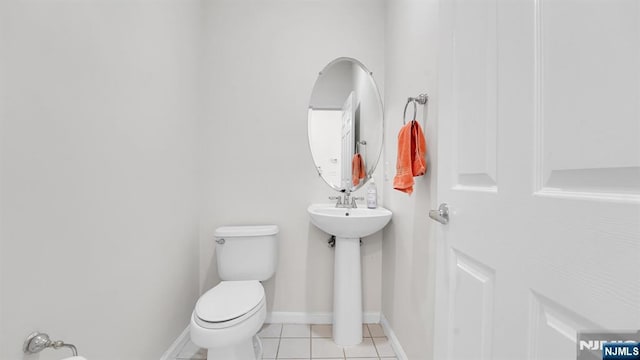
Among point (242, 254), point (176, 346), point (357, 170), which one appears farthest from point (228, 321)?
point (357, 170)

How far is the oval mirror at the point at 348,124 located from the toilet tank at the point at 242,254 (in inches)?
25.5

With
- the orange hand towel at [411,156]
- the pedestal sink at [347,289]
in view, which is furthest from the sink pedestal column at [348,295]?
the orange hand towel at [411,156]

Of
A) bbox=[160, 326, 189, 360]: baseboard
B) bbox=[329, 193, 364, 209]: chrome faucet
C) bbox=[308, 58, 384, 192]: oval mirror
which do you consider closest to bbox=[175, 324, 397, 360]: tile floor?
bbox=[160, 326, 189, 360]: baseboard

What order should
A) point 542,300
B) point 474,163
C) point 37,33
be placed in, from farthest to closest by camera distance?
point 37,33, point 474,163, point 542,300

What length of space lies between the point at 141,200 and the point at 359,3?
1919 millimetres

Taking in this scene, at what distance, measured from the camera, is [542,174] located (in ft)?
1.76

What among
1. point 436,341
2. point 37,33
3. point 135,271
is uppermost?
point 37,33

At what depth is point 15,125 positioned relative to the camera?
815 millimetres

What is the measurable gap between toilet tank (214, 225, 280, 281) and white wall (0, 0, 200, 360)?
0.25 metres

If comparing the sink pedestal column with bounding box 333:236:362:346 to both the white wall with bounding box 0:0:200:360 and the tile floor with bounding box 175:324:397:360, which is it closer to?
the tile floor with bounding box 175:324:397:360

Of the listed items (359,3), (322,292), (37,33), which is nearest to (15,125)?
(37,33)

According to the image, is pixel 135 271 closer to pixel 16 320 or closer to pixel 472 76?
pixel 16 320

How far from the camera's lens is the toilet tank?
1858 millimetres

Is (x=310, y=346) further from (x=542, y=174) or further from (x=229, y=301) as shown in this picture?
(x=542, y=174)
